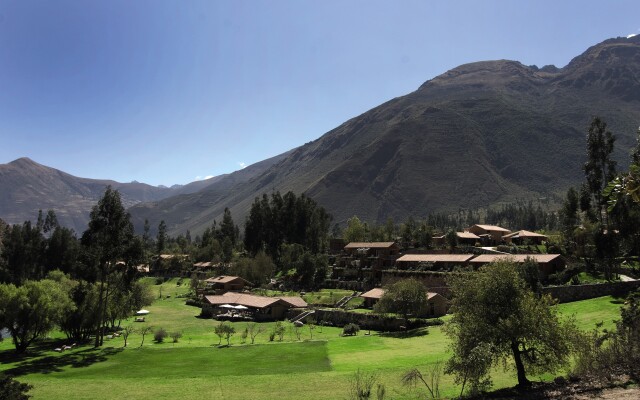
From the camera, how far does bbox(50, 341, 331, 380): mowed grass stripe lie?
39.0m

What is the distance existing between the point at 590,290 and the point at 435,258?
31062 mm

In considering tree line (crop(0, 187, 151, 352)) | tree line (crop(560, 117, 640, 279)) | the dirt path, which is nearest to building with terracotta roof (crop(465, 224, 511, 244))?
tree line (crop(560, 117, 640, 279))

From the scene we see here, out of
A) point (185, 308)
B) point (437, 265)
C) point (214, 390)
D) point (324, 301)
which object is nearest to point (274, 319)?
point (324, 301)

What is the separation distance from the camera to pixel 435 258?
265 ft

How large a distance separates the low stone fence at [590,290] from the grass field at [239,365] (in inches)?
92.2

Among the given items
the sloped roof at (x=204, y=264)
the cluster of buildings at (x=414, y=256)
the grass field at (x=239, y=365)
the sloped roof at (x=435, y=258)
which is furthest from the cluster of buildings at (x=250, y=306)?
the sloped roof at (x=204, y=264)

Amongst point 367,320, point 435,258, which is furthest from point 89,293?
point 435,258

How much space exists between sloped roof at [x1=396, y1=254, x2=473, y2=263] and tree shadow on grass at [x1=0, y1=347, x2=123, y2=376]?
2047 inches

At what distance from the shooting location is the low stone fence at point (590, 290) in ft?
158

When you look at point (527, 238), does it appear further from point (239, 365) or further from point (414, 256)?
point (239, 365)

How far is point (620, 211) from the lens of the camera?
54906 millimetres

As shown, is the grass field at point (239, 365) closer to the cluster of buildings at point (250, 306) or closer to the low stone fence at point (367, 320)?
the low stone fence at point (367, 320)

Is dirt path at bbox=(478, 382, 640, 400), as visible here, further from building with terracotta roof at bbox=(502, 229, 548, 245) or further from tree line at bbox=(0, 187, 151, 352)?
building with terracotta roof at bbox=(502, 229, 548, 245)

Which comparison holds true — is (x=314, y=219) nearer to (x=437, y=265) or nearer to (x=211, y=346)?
(x=437, y=265)
